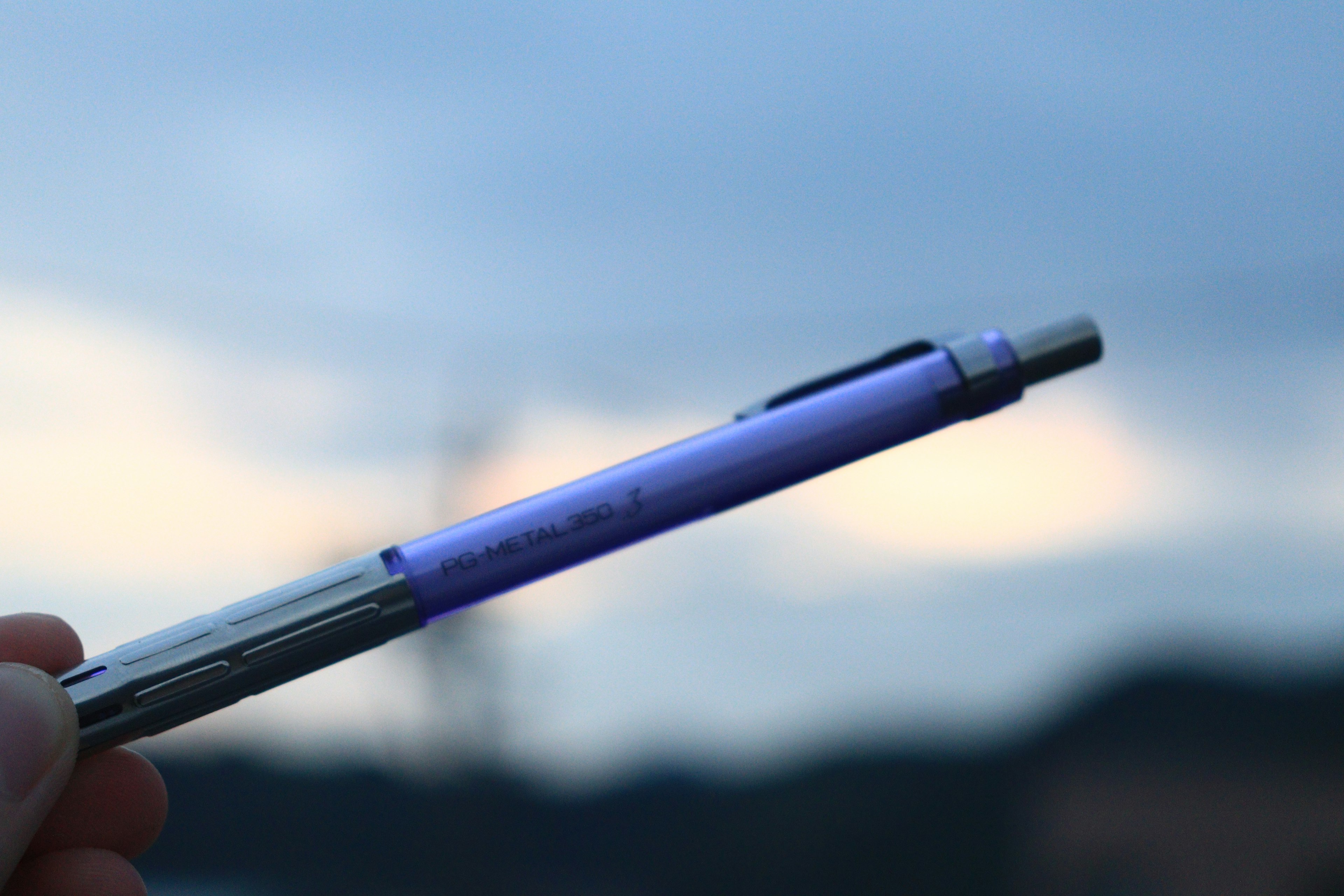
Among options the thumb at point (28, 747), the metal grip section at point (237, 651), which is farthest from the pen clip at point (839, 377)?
the thumb at point (28, 747)

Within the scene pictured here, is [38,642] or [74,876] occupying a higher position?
[38,642]

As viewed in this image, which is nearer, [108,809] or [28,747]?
[28,747]

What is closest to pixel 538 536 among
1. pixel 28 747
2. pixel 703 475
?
pixel 703 475

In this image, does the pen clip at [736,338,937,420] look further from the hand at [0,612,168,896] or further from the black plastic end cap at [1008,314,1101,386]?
the hand at [0,612,168,896]

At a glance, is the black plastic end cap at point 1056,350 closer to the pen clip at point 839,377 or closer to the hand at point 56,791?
the pen clip at point 839,377

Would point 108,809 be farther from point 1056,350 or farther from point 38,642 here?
point 1056,350

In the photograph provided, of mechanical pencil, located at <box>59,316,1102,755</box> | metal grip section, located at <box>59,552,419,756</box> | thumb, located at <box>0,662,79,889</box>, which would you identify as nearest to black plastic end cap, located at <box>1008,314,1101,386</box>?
mechanical pencil, located at <box>59,316,1102,755</box>
